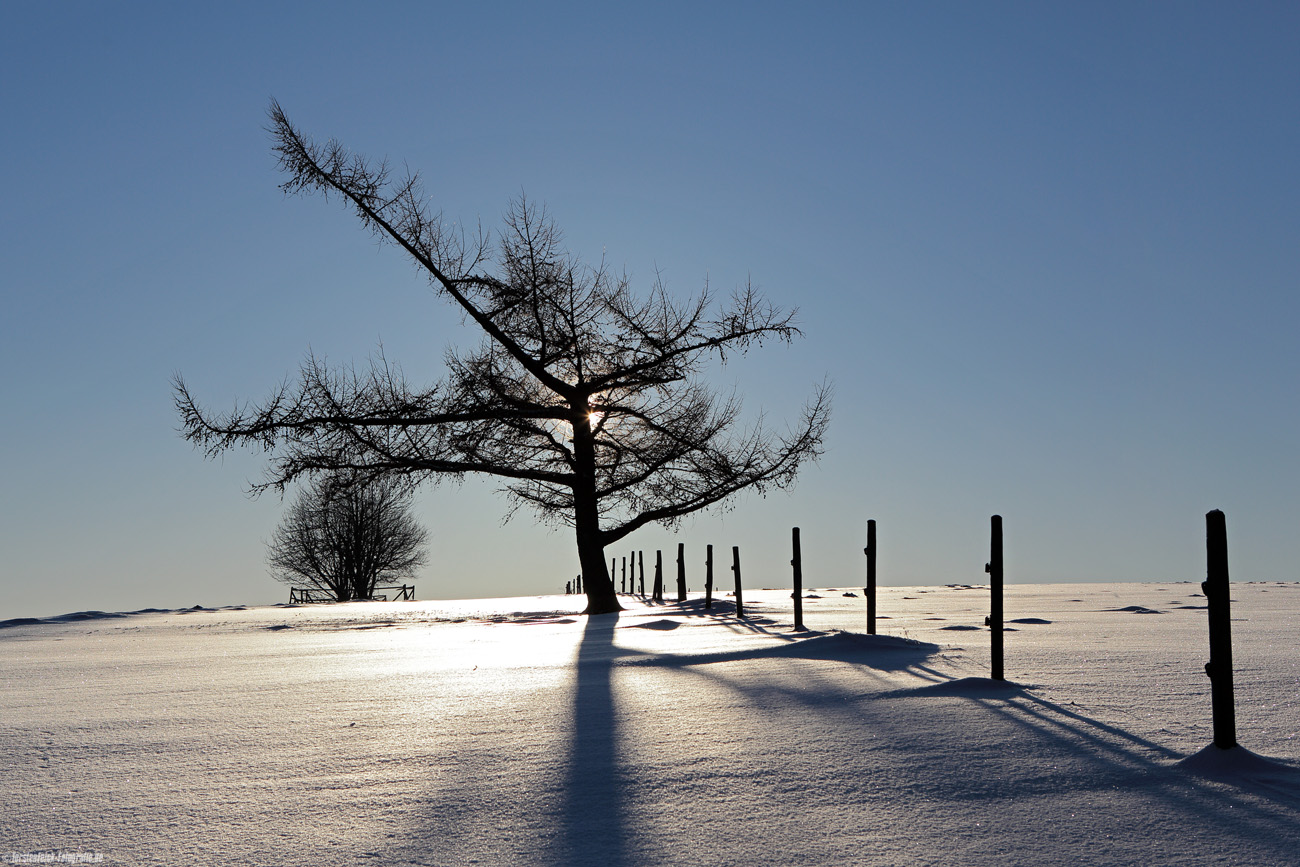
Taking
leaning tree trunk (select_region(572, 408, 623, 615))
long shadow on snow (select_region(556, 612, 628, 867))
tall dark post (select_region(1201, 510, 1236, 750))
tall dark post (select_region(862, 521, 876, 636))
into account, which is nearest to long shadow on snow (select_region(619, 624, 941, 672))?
tall dark post (select_region(862, 521, 876, 636))

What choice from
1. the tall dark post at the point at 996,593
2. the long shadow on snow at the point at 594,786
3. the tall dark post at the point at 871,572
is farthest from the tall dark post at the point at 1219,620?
the tall dark post at the point at 871,572

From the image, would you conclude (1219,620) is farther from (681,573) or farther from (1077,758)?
(681,573)

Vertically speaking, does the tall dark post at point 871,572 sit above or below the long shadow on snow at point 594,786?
above

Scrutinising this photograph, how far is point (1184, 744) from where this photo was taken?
3896 mm

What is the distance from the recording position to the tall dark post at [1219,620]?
12.2 feet

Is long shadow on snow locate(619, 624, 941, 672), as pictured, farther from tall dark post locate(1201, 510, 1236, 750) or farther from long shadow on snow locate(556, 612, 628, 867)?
tall dark post locate(1201, 510, 1236, 750)

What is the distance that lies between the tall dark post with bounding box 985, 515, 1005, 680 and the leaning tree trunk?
10.7 meters

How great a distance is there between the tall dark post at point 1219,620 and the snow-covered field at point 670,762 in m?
0.22

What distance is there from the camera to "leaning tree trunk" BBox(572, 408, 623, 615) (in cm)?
1620

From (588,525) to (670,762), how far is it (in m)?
12.7

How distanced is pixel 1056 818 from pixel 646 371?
14013 millimetres

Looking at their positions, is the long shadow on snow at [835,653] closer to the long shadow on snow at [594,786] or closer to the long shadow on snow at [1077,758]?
the long shadow on snow at [1077,758]

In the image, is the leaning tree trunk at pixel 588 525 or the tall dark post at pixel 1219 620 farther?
the leaning tree trunk at pixel 588 525

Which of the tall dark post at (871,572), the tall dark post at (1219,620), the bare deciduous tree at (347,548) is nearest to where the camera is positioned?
the tall dark post at (1219,620)
